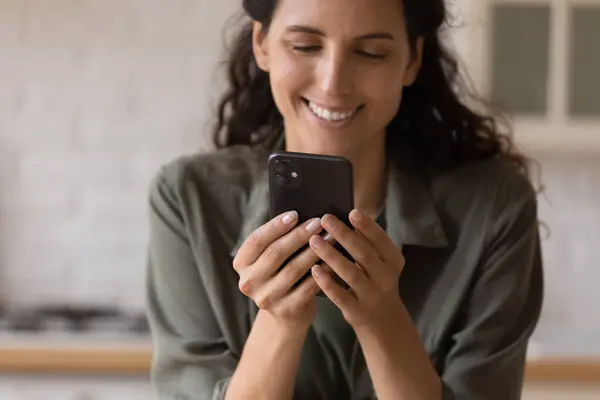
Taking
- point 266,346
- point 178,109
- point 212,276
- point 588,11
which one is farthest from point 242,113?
point 588,11

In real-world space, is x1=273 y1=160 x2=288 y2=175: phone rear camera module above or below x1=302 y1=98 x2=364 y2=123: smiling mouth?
below

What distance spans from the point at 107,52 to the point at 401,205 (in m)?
1.17

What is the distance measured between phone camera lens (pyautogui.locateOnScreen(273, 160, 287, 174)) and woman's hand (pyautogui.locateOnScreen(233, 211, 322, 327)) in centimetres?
4

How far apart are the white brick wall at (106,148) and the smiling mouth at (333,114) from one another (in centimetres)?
105

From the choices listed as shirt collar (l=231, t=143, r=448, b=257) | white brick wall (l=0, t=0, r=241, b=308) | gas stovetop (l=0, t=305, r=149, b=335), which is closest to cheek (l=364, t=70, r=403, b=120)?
shirt collar (l=231, t=143, r=448, b=257)

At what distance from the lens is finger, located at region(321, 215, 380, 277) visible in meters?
0.79

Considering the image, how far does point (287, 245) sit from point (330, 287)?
2.4 inches

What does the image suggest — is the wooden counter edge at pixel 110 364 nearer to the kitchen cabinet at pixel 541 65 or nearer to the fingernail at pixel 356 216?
the kitchen cabinet at pixel 541 65

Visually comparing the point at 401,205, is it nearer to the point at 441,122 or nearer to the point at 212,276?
the point at 441,122

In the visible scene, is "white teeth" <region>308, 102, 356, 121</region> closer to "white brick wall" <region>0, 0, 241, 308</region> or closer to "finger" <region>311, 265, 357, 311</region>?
"finger" <region>311, 265, 357, 311</region>

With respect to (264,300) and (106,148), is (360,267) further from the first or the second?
(106,148)

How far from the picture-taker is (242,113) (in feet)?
3.80

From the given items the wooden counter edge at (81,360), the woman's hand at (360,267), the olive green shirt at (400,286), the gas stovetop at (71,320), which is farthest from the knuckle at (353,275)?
the gas stovetop at (71,320)

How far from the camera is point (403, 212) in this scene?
1.03 meters
